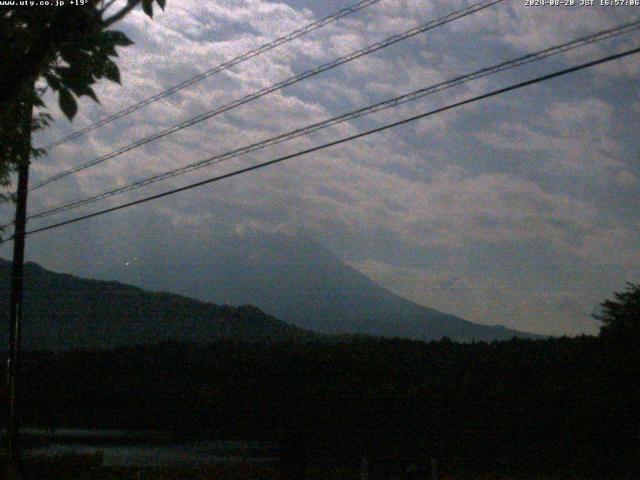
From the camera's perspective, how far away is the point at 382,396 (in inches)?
1400

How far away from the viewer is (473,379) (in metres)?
31.1

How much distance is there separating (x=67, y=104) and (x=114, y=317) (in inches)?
3605

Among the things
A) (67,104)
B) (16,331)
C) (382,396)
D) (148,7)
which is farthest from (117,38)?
(382,396)

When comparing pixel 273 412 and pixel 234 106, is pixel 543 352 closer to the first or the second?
pixel 273 412

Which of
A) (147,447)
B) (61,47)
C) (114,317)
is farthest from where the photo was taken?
(114,317)

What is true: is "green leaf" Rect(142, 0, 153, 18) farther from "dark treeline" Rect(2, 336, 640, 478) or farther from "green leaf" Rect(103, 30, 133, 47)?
"dark treeline" Rect(2, 336, 640, 478)

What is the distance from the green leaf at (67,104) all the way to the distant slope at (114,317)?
6769 cm

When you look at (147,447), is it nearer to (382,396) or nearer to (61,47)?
(382,396)

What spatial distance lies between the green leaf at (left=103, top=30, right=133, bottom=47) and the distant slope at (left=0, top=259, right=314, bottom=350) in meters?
67.6

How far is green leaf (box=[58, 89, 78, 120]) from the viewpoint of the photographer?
447cm

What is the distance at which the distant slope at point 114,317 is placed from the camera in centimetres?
7950

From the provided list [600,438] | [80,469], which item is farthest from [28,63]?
[600,438]

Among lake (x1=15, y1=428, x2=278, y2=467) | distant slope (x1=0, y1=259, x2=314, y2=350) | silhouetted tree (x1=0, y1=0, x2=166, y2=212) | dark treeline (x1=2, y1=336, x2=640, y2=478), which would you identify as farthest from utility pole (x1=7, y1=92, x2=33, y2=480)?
distant slope (x1=0, y1=259, x2=314, y2=350)

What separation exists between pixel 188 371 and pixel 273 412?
27.9 feet
